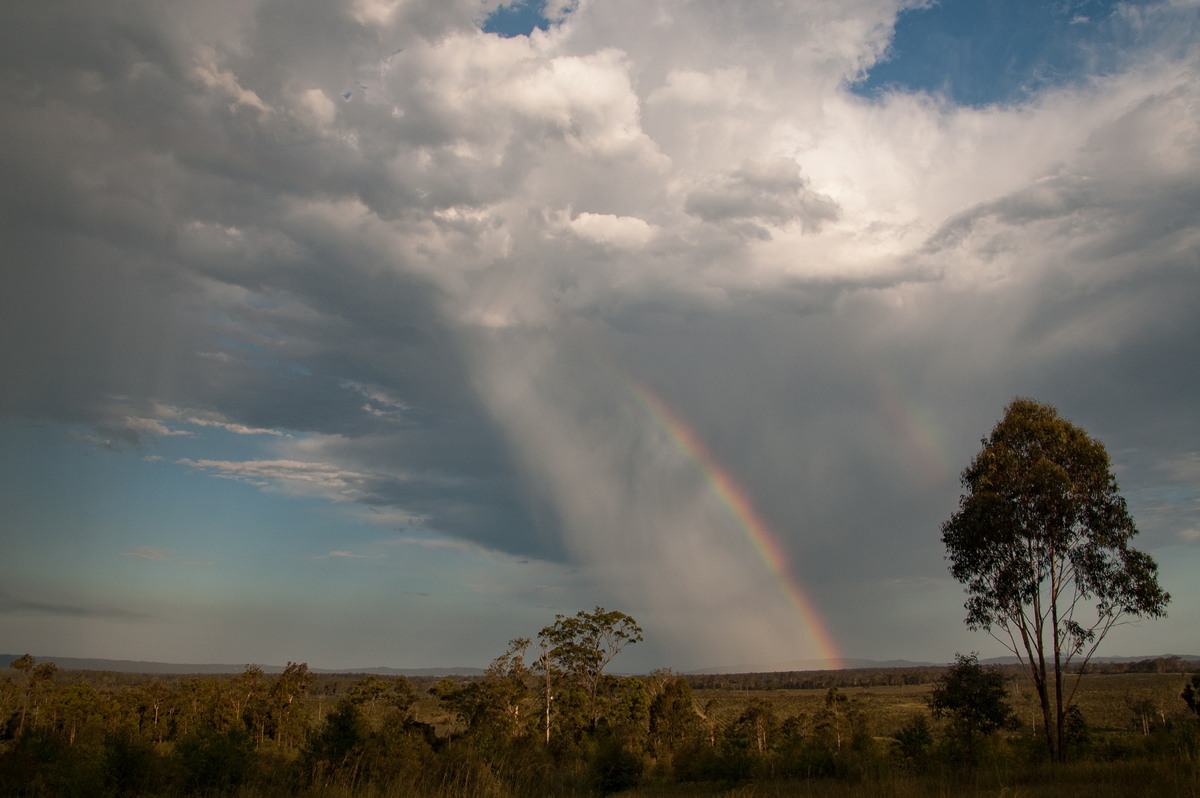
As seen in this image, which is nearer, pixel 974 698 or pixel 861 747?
pixel 974 698

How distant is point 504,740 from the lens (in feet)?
82.3

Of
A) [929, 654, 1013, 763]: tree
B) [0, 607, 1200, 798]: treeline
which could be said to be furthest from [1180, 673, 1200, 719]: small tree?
[929, 654, 1013, 763]: tree

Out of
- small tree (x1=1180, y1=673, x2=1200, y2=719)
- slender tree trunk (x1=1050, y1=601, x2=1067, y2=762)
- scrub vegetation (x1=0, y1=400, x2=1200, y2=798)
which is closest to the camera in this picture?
scrub vegetation (x1=0, y1=400, x2=1200, y2=798)

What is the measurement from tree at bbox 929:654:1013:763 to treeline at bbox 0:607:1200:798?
8cm

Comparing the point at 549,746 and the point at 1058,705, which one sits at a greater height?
the point at 1058,705

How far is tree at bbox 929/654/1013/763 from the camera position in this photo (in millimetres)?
30453

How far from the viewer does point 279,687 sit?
84312 millimetres

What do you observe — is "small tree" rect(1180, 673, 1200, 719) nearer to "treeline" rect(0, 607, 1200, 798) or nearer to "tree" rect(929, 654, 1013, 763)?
"treeline" rect(0, 607, 1200, 798)

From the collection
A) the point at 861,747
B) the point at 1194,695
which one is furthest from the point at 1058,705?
the point at 1194,695

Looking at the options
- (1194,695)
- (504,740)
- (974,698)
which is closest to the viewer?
(504,740)

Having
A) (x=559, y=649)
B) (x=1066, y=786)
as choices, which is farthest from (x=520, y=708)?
(x=1066, y=786)

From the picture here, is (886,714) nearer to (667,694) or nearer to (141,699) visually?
(667,694)

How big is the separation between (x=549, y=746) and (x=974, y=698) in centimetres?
2324

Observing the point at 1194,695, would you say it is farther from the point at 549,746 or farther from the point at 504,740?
the point at 504,740
